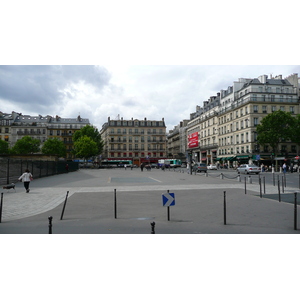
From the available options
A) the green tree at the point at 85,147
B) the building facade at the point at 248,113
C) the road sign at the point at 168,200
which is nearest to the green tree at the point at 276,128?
the building facade at the point at 248,113

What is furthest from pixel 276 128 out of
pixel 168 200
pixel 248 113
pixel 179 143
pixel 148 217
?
pixel 179 143

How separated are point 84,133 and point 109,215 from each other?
272ft

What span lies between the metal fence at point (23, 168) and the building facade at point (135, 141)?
63.5 metres

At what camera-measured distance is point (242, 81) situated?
2872 inches

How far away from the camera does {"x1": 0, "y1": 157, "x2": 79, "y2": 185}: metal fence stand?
22016mm

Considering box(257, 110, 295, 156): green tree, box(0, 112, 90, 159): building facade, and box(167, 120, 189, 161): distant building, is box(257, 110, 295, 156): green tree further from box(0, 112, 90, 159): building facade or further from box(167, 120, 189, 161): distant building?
box(0, 112, 90, 159): building facade

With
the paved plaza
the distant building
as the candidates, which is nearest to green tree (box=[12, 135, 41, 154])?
the distant building

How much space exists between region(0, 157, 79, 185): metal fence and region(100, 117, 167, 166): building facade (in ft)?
208

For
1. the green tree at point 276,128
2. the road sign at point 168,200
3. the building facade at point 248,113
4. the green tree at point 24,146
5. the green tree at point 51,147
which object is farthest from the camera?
the green tree at point 51,147

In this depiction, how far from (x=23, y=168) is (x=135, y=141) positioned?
83947 mm

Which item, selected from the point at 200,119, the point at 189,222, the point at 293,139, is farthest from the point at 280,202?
the point at 200,119

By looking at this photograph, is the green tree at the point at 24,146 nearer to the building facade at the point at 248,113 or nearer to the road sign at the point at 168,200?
the building facade at the point at 248,113

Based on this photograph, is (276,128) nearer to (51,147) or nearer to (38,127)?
(51,147)

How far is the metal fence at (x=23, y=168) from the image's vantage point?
22.0 meters
